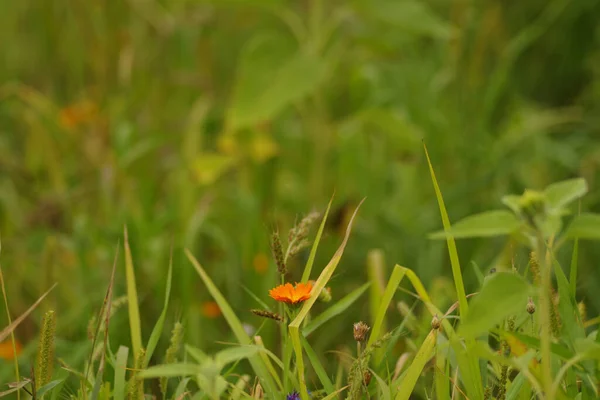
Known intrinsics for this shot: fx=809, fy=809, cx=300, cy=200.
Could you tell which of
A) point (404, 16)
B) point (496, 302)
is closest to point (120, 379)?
point (496, 302)

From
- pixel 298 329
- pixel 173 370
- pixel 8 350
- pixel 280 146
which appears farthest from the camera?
pixel 280 146

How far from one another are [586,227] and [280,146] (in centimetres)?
140

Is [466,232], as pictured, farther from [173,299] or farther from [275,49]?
[275,49]

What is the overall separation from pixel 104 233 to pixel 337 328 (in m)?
0.48

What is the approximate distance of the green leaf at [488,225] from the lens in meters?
0.62

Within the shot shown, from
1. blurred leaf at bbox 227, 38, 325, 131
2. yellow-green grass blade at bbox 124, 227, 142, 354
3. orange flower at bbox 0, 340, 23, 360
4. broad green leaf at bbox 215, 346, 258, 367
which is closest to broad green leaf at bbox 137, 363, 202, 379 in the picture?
broad green leaf at bbox 215, 346, 258, 367

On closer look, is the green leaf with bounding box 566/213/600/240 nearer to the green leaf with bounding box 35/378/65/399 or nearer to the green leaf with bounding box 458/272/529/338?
the green leaf with bounding box 458/272/529/338

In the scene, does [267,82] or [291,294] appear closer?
[291,294]

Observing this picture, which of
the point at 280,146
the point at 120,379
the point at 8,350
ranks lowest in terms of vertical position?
the point at 8,350

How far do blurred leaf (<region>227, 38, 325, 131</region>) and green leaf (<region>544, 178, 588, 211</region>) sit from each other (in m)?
0.93

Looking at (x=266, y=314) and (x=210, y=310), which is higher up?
(x=266, y=314)

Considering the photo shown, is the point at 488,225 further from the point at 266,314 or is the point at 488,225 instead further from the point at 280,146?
the point at 280,146

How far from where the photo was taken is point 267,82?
163 centimetres

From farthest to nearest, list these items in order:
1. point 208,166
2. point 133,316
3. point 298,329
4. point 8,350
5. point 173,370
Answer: point 208,166, point 8,350, point 133,316, point 298,329, point 173,370
